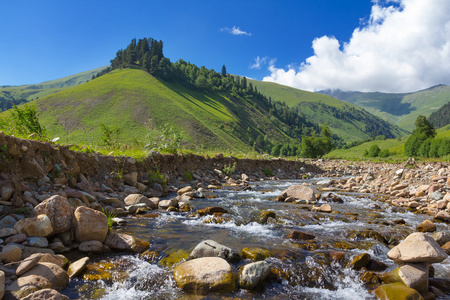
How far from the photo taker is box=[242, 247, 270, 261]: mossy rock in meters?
5.74

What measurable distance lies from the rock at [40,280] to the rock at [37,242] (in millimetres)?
926

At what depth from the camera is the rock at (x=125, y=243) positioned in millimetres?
6052

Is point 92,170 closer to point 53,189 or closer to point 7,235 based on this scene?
point 53,189

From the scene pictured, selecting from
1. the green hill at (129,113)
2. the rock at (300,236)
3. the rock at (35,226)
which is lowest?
the rock at (300,236)

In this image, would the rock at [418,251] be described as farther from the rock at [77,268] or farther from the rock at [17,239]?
the rock at [17,239]

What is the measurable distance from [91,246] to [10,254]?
4.99 ft

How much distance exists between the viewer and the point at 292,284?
16.4 ft

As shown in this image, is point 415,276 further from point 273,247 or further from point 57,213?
point 57,213

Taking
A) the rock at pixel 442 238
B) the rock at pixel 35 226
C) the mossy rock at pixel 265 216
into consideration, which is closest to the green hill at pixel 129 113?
the mossy rock at pixel 265 216

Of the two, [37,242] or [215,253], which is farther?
[215,253]

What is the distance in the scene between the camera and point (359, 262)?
18.2 feet

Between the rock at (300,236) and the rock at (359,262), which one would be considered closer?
the rock at (359,262)

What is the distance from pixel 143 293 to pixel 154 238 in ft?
7.70

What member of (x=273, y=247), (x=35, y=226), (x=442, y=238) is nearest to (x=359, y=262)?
(x=273, y=247)
